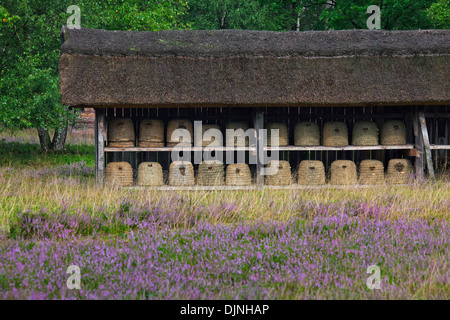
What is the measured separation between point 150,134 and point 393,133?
5654 millimetres

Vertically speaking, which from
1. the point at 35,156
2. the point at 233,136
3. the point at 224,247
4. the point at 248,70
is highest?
the point at 248,70

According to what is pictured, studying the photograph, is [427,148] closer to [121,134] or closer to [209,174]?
[209,174]

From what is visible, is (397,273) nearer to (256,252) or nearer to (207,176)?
(256,252)

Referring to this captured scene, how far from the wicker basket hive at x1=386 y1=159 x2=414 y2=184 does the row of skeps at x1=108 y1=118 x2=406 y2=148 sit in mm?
477

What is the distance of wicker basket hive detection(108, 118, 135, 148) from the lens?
11445mm

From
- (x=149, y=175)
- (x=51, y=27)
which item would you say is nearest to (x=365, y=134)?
(x=149, y=175)

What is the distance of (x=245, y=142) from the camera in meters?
11.7

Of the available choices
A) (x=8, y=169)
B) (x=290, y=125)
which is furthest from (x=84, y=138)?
(x=290, y=125)

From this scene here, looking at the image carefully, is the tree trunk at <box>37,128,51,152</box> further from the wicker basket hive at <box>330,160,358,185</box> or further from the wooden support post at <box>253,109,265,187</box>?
the wicker basket hive at <box>330,160,358,185</box>

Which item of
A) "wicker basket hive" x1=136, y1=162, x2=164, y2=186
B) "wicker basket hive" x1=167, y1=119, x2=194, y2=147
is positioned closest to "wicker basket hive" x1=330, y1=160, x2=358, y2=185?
"wicker basket hive" x1=167, y1=119, x2=194, y2=147

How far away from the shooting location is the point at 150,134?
11.6 m

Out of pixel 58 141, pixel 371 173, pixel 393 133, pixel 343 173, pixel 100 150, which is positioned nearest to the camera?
pixel 100 150

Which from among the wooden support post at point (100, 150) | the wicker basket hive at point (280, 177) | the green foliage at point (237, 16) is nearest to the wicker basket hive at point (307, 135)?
the wicker basket hive at point (280, 177)
